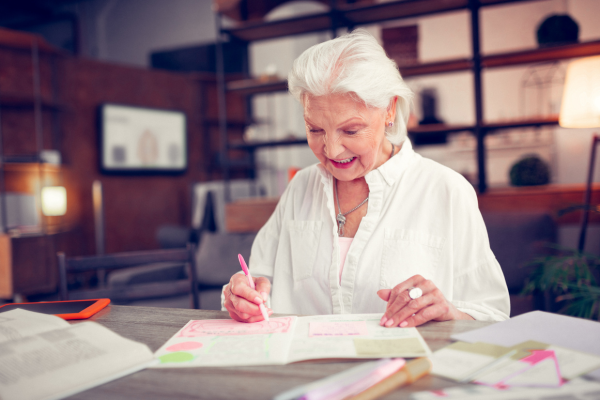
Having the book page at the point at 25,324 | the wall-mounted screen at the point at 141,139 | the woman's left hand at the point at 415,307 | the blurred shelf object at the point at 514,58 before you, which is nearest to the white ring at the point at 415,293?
the woman's left hand at the point at 415,307

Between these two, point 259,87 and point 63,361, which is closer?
point 63,361

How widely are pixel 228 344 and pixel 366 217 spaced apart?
0.55m

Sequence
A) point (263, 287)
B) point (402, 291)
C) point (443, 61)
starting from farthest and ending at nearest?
1. point (443, 61)
2. point (263, 287)
3. point (402, 291)

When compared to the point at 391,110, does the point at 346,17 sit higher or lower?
higher

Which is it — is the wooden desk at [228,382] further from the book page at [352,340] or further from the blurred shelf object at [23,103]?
the blurred shelf object at [23,103]

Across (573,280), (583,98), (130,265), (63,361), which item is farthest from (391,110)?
(583,98)

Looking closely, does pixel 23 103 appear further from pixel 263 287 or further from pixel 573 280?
pixel 573 280

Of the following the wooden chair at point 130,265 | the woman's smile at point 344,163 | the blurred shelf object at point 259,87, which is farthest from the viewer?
the blurred shelf object at point 259,87

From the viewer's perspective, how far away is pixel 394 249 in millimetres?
1152

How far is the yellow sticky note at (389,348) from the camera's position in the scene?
687 mm

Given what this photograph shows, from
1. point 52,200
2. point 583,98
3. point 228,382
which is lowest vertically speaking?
point 228,382

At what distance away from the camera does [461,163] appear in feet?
20.5

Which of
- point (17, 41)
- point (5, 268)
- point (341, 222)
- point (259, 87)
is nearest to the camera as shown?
point (341, 222)

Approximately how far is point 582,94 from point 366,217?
1.90 meters
